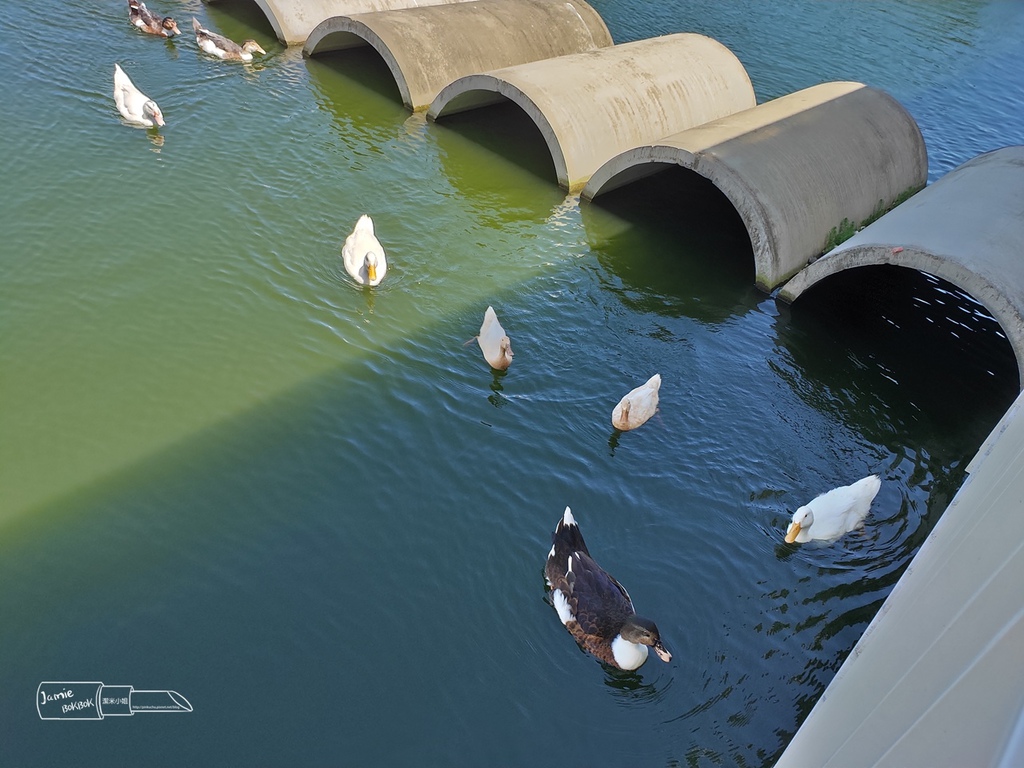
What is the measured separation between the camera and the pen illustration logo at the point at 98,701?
6.66 meters

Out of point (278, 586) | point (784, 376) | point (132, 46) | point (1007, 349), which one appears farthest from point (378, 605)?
point (132, 46)

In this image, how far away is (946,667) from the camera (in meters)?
4.16

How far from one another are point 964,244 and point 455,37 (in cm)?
991

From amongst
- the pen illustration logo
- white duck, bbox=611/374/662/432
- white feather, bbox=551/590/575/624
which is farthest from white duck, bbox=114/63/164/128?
white feather, bbox=551/590/575/624

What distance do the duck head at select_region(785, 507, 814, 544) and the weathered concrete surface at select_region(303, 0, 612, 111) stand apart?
432 inches

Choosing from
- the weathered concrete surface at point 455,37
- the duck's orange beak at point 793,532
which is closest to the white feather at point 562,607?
the duck's orange beak at point 793,532

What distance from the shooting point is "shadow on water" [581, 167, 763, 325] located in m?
12.9

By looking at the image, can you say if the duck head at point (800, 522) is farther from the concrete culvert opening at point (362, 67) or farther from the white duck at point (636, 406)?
the concrete culvert opening at point (362, 67)

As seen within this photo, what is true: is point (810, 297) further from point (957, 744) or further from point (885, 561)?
point (957, 744)

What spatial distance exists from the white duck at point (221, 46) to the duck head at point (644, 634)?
46.0 ft

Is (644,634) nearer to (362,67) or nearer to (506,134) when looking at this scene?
(506,134)

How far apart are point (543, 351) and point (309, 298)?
3138 millimetres

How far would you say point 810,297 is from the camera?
1329 cm

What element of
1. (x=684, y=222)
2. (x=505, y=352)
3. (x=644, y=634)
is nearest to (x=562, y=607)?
(x=644, y=634)
